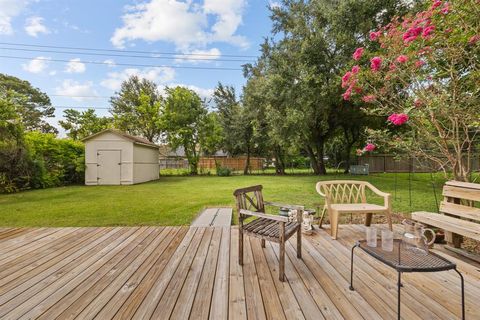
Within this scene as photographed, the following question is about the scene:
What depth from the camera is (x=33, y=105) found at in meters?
25.1

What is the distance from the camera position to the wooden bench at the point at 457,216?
96.3 inches

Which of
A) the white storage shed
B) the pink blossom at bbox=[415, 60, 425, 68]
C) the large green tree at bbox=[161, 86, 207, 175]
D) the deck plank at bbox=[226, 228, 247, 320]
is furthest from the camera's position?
the large green tree at bbox=[161, 86, 207, 175]

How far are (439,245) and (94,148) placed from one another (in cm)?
1333

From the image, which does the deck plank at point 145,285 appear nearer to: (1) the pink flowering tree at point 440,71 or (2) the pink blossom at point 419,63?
(1) the pink flowering tree at point 440,71

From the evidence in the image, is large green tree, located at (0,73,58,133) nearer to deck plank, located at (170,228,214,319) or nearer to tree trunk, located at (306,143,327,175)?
tree trunk, located at (306,143,327,175)

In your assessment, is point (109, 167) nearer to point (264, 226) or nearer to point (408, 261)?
point (264, 226)

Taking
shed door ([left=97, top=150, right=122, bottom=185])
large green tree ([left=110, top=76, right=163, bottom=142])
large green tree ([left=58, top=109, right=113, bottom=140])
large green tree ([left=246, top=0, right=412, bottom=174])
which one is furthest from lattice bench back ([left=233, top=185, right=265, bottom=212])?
Result: large green tree ([left=58, top=109, right=113, bottom=140])

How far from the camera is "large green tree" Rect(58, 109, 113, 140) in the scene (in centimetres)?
2061

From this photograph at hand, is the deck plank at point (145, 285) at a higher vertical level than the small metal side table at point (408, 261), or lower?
lower

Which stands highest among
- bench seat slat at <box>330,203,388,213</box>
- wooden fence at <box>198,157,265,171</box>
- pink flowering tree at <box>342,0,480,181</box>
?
pink flowering tree at <box>342,0,480,181</box>

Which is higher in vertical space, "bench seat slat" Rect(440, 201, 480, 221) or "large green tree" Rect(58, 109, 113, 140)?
"large green tree" Rect(58, 109, 113, 140)

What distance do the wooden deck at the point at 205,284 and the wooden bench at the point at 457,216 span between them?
0.42 m

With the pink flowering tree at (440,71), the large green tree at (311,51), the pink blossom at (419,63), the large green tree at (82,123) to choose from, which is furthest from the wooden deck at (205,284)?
the large green tree at (82,123)

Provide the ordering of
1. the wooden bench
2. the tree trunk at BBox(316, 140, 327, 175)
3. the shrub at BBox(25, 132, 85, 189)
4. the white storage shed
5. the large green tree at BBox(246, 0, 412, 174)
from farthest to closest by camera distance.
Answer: the tree trunk at BBox(316, 140, 327, 175)
the white storage shed
the shrub at BBox(25, 132, 85, 189)
the large green tree at BBox(246, 0, 412, 174)
the wooden bench
